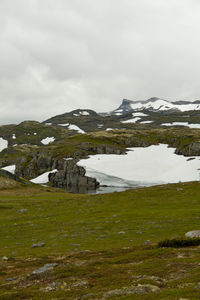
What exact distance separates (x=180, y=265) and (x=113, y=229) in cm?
2130

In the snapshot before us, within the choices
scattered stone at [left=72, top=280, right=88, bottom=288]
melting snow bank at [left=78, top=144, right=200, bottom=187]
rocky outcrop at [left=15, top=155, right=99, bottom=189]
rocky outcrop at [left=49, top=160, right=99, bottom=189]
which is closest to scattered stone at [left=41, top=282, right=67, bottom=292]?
scattered stone at [left=72, top=280, right=88, bottom=288]

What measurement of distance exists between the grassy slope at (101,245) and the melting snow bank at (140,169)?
7864cm

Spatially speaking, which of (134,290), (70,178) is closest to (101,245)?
(134,290)

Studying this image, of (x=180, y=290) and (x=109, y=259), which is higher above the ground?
(x=180, y=290)

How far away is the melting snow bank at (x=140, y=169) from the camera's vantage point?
5906 inches

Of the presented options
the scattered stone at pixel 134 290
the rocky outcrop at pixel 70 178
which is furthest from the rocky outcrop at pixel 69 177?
the scattered stone at pixel 134 290

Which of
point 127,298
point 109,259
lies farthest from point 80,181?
point 127,298

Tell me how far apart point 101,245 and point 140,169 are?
465 ft

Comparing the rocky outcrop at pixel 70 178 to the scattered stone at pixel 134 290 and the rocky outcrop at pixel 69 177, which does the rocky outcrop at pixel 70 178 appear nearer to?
the rocky outcrop at pixel 69 177

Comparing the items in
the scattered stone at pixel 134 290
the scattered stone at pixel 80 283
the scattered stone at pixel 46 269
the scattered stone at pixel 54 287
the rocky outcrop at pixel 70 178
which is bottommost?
the scattered stone at pixel 46 269

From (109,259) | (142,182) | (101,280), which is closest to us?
(101,280)

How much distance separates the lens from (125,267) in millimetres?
19672

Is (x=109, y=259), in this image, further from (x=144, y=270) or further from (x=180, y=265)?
(x=180, y=265)

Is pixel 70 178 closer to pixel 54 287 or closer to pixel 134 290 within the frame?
pixel 54 287
